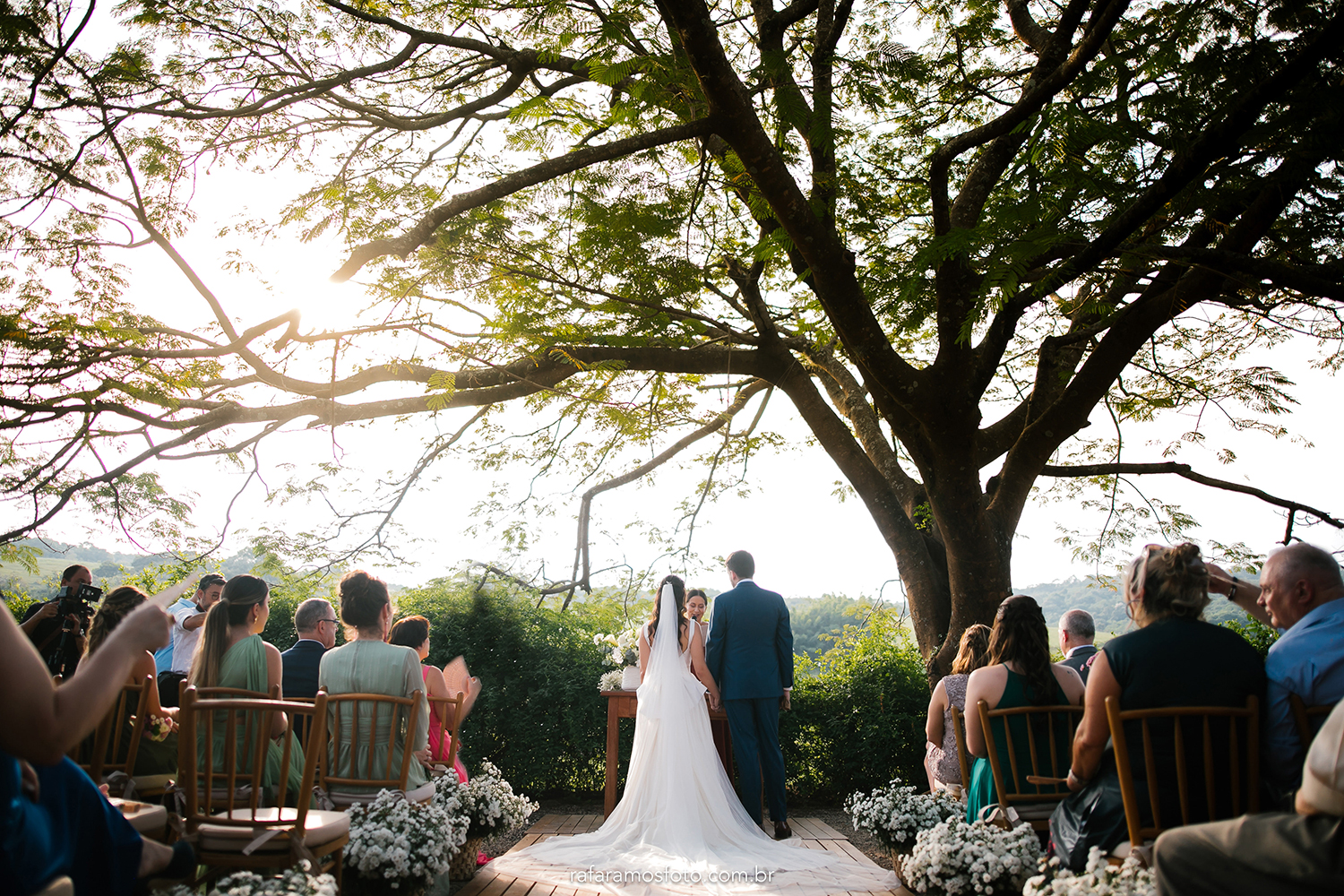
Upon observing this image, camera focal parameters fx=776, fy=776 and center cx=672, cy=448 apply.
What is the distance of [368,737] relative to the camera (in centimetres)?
388

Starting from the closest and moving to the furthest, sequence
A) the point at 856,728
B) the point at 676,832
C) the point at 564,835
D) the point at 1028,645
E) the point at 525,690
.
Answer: the point at 1028,645 → the point at 676,832 → the point at 564,835 → the point at 856,728 → the point at 525,690

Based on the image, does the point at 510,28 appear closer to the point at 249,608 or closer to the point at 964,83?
the point at 964,83

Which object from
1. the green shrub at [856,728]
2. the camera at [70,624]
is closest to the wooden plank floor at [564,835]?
the green shrub at [856,728]

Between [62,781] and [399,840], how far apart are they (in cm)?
188

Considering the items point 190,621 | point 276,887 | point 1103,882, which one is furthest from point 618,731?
point 1103,882

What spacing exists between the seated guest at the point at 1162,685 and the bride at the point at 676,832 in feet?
6.93

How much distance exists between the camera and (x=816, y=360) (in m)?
8.21

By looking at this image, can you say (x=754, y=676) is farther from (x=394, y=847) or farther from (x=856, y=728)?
(x=394, y=847)

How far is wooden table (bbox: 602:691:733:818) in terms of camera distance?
21.6ft

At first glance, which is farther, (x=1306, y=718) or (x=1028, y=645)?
(x=1028, y=645)

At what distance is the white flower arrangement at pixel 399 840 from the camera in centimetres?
343

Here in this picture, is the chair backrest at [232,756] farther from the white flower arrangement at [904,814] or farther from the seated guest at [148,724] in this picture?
the white flower arrangement at [904,814]

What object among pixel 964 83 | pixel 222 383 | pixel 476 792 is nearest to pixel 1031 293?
pixel 964 83

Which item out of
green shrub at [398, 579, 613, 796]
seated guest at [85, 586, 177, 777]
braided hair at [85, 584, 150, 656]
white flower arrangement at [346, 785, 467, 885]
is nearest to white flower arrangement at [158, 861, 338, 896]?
white flower arrangement at [346, 785, 467, 885]
